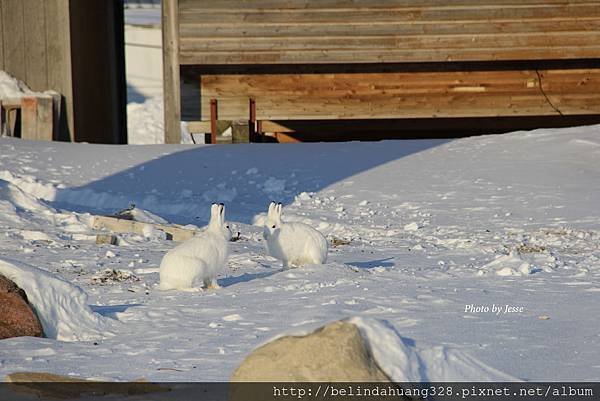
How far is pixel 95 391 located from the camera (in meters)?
5.99

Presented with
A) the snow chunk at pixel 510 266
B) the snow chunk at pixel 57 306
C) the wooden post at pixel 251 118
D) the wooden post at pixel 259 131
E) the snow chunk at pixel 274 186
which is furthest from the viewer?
the wooden post at pixel 259 131

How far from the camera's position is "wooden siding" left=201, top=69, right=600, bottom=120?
20.4 meters

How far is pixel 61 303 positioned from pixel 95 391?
1.65 meters

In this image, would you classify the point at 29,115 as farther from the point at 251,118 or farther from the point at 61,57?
the point at 251,118

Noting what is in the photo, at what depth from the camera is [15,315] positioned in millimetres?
7305

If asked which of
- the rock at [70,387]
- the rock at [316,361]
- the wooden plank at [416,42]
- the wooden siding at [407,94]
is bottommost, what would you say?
the rock at [70,387]

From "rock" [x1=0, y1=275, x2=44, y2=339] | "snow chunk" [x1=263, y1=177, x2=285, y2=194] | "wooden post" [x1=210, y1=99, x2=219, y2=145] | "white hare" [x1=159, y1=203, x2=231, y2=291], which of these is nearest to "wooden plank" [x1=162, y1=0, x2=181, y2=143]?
"wooden post" [x1=210, y1=99, x2=219, y2=145]

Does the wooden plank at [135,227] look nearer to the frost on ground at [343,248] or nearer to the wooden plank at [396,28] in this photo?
the frost on ground at [343,248]

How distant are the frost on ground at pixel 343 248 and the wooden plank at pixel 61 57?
2.20 m

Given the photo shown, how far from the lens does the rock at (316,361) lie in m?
5.29

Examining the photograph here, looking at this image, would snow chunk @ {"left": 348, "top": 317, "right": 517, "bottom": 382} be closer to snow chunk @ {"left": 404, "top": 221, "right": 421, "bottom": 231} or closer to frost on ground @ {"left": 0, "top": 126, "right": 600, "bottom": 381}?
frost on ground @ {"left": 0, "top": 126, "right": 600, "bottom": 381}

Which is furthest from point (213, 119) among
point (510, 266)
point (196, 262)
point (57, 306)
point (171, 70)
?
point (57, 306)

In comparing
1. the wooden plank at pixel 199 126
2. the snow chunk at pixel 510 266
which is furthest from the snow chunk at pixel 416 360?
the wooden plank at pixel 199 126

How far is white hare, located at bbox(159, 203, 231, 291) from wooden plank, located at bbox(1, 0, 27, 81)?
38.0 feet
